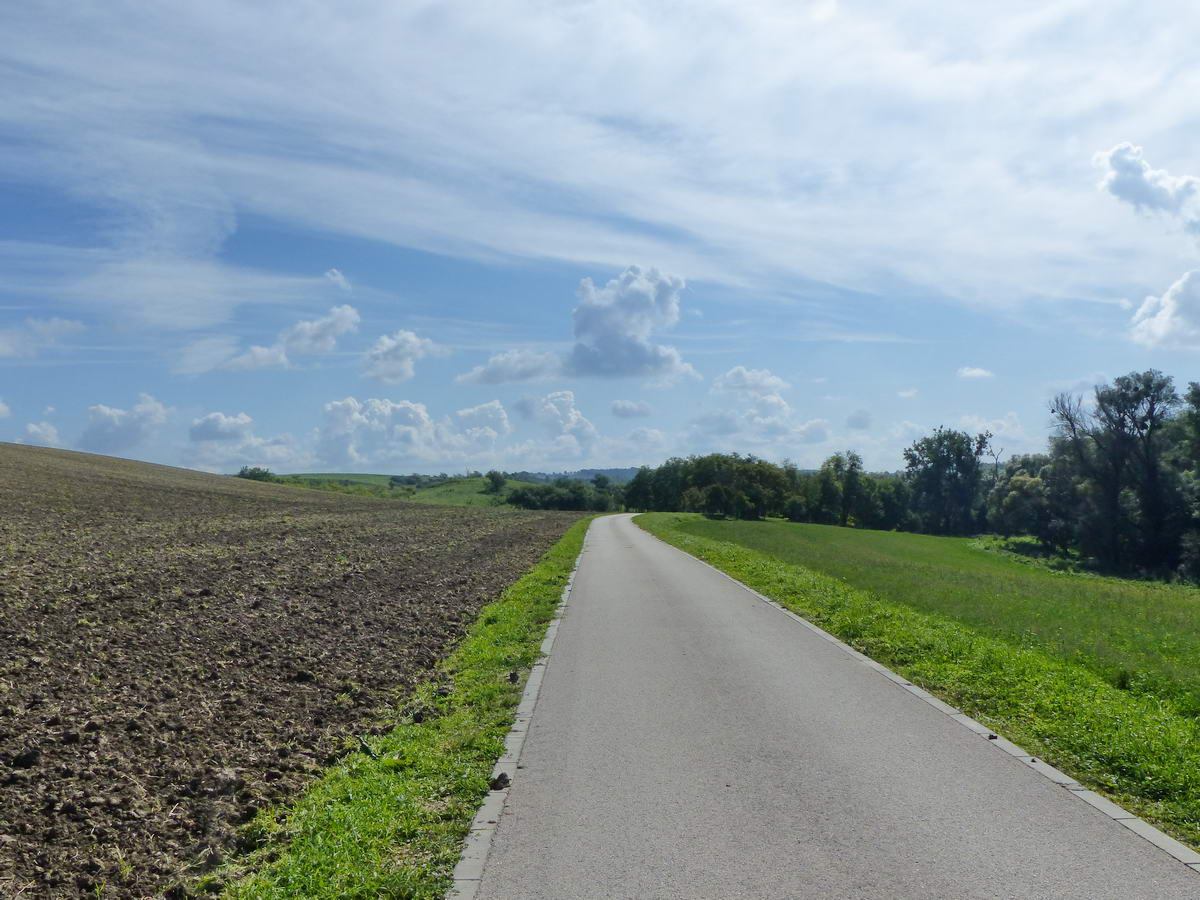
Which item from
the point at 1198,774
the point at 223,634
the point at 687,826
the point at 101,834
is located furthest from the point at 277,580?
the point at 1198,774

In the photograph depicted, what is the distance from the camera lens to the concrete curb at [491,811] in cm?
526

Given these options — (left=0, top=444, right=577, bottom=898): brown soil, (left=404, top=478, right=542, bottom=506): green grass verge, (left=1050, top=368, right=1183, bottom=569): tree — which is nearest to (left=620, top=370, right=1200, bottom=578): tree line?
(left=1050, top=368, right=1183, bottom=569): tree

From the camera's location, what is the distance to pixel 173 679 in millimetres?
9492

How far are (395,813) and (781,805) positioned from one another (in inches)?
109

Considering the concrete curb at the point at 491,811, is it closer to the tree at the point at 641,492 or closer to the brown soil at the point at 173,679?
the brown soil at the point at 173,679

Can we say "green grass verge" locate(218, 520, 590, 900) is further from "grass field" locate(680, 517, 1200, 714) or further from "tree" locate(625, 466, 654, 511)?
"tree" locate(625, 466, 654, 511)

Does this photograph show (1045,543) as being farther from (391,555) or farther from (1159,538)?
(391,555)

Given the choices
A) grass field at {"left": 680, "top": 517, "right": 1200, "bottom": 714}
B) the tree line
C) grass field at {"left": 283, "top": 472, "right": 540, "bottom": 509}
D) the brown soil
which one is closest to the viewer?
the brown soil

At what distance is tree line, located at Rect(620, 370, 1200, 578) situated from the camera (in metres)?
60.7

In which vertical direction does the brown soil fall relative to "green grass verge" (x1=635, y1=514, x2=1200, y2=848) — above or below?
below

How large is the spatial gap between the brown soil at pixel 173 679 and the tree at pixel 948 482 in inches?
4448

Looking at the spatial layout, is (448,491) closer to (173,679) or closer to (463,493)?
(463,493)

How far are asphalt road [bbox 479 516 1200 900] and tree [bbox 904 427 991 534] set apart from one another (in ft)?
402

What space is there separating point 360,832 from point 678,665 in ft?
21.5
